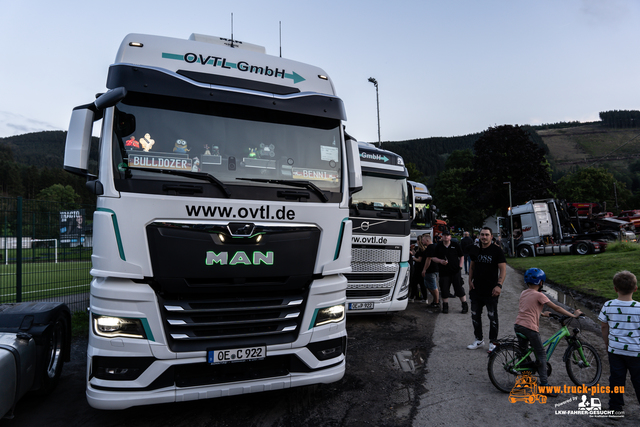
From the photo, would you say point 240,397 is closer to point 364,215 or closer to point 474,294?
point 474,294

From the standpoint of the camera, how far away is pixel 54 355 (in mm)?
4656

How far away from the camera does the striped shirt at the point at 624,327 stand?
3.68 metres

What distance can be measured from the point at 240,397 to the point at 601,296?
388 inches

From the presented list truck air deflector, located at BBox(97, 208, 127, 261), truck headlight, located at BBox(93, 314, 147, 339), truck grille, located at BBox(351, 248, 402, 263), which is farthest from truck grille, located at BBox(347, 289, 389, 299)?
truck air deflector, located at BBox(97, 208, 127, 261)

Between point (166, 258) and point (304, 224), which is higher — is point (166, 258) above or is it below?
below

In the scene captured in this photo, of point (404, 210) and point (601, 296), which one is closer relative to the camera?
point (404, 210)

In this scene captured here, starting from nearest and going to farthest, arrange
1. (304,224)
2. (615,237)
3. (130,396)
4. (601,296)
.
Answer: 1. (130,396)
2. (304,224)
3. (601,296)
4. (615,237)

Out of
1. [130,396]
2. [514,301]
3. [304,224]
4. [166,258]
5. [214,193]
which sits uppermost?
[214,193]

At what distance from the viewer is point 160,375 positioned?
3.38 meters

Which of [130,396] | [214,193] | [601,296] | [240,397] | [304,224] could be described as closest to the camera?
[130,396]

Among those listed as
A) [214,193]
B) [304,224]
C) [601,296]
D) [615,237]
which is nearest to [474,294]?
[304,224]

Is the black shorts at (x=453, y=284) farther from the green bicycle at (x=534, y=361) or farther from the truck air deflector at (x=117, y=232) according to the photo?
the truck air deflector at (x=117, y=232)

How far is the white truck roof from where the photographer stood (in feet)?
12.8

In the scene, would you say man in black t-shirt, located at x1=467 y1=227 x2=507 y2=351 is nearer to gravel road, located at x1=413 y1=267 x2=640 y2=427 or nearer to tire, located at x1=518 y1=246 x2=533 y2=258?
gravel road, located at x1=413 y1=267 x2=640 y2=427
